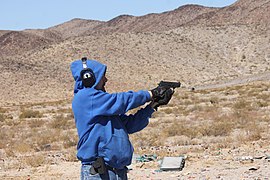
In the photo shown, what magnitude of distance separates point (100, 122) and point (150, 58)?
65111mm

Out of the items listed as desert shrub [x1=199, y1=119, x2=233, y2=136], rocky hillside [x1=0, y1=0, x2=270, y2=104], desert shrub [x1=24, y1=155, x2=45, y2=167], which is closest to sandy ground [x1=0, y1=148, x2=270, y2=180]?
desert shrub [x1=24, y1=155, x2=45, y2=167]

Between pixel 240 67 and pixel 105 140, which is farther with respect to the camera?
pixel 240 67

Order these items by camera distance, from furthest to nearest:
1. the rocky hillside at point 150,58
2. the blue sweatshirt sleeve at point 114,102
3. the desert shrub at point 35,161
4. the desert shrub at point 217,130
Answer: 1. the rocky hillside at point 150,58
2. the desert shrub at point 217,130
3. the desert shrub at point 35,161
4. the blue sweatshirt sleeve at point 114,102

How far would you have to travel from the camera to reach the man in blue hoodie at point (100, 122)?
4.46 meters

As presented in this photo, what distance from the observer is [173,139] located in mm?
16875

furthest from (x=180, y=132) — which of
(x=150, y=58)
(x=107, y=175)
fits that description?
(x=150, y=58)

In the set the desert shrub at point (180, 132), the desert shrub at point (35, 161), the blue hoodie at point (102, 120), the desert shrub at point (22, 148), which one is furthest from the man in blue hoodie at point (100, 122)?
the desert shrub at point (180, 132)

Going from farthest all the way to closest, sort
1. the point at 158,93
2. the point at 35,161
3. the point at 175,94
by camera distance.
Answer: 1. the point at 175,94
2. the point at 35,161
3. the point at 158,93

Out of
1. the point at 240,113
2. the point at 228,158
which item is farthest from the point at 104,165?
the point at 240,113

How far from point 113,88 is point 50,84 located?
22.1 ft

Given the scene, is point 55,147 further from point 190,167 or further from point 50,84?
point 50,84

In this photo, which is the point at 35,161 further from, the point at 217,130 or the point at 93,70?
the point at 93,70

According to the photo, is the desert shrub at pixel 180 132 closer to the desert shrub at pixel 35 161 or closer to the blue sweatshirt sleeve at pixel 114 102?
the desert shrub at pixel 35 161

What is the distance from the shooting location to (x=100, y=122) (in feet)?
14.8
